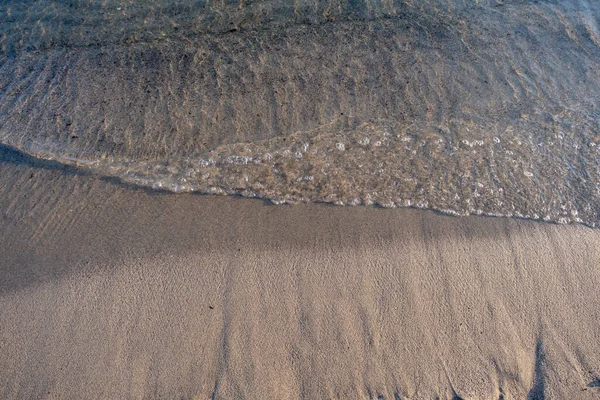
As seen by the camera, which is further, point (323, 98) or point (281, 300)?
point (323, 98)

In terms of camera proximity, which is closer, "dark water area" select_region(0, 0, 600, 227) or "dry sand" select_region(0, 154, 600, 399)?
"dry sand" select_region(0, 154, 600, 399)

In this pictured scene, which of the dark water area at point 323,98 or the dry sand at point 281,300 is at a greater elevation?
the dark water area at point 323,98

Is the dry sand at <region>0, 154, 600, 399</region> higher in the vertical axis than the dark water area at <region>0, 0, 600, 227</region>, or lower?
lower

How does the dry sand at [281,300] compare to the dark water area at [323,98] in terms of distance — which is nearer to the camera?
the dry sand at [281,300]

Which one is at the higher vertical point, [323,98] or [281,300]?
[323,98]

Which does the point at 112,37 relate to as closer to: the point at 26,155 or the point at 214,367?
the point at 26,155
